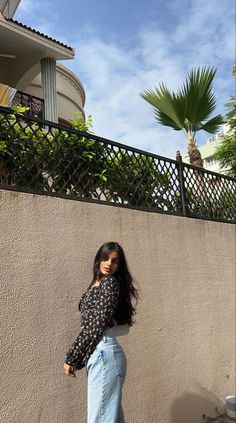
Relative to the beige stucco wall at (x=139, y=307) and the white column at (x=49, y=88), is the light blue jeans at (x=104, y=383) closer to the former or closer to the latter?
the beige stucco wall at (x=139, y=307)

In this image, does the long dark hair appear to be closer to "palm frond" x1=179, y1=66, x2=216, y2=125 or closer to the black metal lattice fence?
the black metal lattice fence

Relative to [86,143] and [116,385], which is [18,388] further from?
[86,143]

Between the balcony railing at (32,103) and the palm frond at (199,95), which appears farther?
the balcony railing at (32,103)

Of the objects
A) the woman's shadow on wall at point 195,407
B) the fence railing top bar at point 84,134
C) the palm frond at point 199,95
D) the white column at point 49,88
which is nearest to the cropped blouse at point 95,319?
the fence railing top bar at point 84,134

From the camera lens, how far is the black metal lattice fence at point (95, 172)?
9.77 ft

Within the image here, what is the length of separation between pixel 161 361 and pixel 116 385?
1.39 m

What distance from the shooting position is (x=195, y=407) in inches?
146

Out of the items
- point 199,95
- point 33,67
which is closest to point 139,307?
point 199,95

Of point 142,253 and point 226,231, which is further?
point 226,231

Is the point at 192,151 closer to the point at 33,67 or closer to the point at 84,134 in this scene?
the point at 84,134

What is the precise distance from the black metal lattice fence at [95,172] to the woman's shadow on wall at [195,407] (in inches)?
71.8

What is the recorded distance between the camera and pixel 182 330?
12.4 ft

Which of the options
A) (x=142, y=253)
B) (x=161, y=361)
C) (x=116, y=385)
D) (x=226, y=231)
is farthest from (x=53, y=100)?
(x=116, y=385)

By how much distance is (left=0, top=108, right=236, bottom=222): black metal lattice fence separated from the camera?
2979 mm
